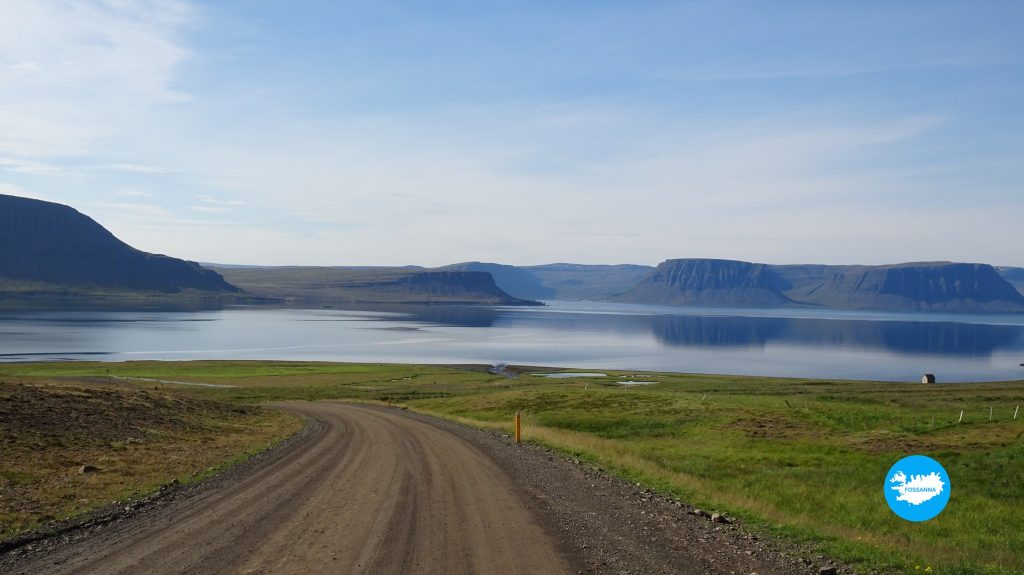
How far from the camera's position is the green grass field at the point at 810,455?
15.6m

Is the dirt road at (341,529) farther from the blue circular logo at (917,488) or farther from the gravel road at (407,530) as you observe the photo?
the blue circular logo at (917,488)

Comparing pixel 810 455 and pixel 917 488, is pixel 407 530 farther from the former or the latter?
pixel 810 455

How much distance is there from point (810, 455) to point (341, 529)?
22957 millimetres

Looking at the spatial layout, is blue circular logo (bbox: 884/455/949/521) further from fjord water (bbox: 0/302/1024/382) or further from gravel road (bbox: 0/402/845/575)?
fjord water (bbox: 0/302/1024/382)

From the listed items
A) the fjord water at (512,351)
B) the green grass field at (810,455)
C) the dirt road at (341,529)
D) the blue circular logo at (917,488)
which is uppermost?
the blue circular logo at (917,488)

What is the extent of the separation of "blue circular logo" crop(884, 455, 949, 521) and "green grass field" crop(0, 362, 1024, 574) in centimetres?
116

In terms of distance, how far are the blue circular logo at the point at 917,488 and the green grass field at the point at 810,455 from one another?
1164mm

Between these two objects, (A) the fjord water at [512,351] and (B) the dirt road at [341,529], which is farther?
(A) the fjord water at [512,351]

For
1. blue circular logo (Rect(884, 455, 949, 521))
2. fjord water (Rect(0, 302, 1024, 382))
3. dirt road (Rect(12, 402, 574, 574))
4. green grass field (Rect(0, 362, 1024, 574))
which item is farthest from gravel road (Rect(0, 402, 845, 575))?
fjord water (Rect(0, 302, 1024, 382))

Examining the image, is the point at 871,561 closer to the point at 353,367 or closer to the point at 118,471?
the point at 118,471

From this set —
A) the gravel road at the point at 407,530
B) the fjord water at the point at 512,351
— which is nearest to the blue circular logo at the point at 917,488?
the gravel road at the point at 407,530

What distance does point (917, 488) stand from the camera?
1119 centimetres

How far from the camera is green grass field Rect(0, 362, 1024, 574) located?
614 inches

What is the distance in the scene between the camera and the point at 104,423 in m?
28.8
